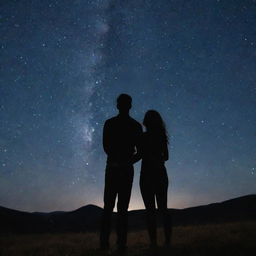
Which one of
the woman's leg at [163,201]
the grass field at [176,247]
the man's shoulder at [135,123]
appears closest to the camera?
the grass field at [176,247]

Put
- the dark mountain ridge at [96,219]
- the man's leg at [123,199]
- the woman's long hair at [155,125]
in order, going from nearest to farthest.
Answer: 1. the man's leg at [123,199]
2. the woman's long hair at [155,125]
3. the dark mountain ridge at [96,219]

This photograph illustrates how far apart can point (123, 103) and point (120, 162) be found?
1.03 meters

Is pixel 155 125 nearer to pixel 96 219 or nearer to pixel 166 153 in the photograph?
pixel 166 153

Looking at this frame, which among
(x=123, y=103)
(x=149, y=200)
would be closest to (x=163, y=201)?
(x=149, y=200)

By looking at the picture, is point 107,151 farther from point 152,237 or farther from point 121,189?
point 152,237

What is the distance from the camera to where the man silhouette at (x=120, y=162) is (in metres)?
4.27

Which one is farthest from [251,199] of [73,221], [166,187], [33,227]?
[166,187]

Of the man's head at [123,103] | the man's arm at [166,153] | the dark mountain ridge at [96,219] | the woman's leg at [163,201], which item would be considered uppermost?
the man's head at [123,103]

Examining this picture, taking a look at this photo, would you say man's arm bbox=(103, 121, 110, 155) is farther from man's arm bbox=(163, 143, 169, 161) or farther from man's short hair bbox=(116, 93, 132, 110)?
man's arm bbox=(163, 143, 169, 161)

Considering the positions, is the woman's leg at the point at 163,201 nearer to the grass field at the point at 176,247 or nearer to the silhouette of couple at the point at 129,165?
the silhouette of couple at the point at 129,165

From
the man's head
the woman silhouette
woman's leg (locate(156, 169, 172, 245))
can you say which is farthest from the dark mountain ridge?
the man's head

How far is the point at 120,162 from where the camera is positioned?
171 inches

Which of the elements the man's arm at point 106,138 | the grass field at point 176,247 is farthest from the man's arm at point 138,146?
the grass field at point 176,247

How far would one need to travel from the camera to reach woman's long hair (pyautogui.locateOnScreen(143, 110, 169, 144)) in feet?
16.6
